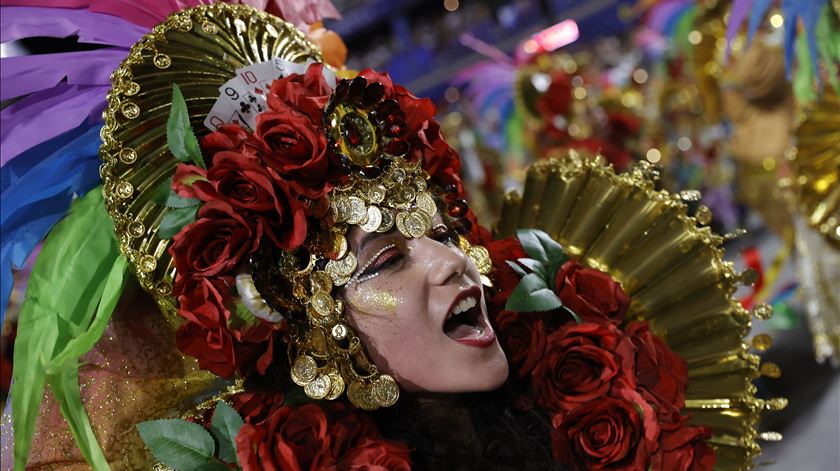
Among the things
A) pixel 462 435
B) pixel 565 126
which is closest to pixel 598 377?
pixel 462 435

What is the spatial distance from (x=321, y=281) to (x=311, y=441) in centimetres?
23

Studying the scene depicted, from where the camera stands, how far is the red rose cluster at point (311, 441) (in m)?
1.32

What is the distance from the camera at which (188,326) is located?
1.39 metres

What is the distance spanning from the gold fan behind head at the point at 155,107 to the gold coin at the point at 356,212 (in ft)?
0.93

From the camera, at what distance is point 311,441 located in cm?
137

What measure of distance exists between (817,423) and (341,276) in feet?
7.23

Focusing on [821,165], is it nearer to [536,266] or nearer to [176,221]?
[536,266]

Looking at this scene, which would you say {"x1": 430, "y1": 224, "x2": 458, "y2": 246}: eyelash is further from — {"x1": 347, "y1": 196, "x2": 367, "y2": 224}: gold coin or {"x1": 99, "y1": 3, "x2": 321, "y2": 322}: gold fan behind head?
{"x1": 99, "y1": 3, "x2": 321, "y2": 322}: gold fan behind head

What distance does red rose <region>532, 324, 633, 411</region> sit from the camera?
1.55 meters

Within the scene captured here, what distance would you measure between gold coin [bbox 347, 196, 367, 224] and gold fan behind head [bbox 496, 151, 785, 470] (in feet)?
1.63

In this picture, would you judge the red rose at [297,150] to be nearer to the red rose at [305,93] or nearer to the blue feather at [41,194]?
the red rose at [305,93]

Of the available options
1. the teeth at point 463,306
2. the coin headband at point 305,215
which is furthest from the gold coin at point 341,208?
the teeth at point 463,306

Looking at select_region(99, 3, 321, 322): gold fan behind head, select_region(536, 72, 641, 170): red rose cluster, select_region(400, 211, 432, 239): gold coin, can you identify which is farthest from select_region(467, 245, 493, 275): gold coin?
select_region(536, 72, 641, 170): red rose cluster

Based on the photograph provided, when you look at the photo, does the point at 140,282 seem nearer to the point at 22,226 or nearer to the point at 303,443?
the point at 22,226
